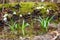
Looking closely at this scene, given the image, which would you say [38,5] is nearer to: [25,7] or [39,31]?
[25,7]

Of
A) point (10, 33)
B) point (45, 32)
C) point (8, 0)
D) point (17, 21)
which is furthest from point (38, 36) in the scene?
point (8, 0)

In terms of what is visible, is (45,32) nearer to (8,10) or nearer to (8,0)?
(8,10)

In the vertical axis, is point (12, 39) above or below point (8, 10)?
below

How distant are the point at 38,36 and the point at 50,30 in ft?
1.25

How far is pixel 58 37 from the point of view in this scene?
2.97m

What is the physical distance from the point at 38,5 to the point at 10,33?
1223 millimetres

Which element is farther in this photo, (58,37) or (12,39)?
(12,39)

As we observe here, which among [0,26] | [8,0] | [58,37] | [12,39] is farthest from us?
[8,0]

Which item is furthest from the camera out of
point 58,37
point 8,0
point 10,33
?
point 8,0

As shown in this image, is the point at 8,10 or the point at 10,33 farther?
the point at 8,10

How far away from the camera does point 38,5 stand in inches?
171

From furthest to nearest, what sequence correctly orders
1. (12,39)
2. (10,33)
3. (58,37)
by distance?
(10,33) → (12,39) → (58,37)

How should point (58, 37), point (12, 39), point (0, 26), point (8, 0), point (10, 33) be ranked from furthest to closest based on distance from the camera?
point (8, 0) < point (0, 26) < point (10, 33) < point (12, 39) < point (58, 37)

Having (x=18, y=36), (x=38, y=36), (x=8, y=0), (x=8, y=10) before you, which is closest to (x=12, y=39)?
(x=18, y=36)
